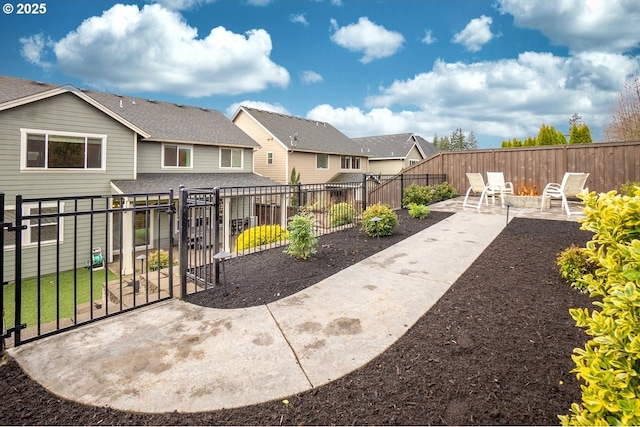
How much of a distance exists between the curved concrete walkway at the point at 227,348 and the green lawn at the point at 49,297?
508cm

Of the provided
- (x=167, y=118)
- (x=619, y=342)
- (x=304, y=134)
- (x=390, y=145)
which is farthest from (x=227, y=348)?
(x=390, y=145)

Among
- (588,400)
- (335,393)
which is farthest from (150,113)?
(588,400)

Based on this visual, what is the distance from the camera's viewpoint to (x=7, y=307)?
26.9ft

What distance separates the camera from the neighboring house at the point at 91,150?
415 inches

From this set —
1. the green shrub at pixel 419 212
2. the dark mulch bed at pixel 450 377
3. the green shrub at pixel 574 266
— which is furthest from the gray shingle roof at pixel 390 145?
the dark mulch bed at pixel 450 377

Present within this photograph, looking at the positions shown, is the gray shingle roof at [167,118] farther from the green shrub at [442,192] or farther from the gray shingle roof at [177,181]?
the green shrub at [442,192]

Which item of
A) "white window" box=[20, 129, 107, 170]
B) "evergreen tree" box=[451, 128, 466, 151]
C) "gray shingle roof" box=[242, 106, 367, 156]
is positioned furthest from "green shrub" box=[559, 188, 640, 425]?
"evergreen tree" box=[451, 128, 466, 151]

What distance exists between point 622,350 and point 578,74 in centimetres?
1674

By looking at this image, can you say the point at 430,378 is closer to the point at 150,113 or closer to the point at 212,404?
the point at 212,404

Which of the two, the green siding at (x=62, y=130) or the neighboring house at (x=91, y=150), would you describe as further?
the neighboring house at (x=91, y=150)

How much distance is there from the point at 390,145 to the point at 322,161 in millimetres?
10451

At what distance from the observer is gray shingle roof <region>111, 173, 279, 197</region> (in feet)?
41.0

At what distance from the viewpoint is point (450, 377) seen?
2230mm

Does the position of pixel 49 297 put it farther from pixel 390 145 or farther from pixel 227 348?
pixel 390 145
